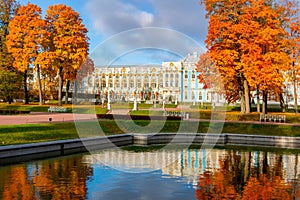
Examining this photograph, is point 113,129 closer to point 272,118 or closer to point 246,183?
point 246,183

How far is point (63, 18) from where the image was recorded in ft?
155

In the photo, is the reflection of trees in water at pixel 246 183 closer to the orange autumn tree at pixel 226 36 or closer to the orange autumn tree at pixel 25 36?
the orange autumn tree at pixel 226 36

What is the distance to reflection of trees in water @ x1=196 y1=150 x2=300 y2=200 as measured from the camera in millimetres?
10648

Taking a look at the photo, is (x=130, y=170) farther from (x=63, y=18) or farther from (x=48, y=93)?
(x=48, y=93)

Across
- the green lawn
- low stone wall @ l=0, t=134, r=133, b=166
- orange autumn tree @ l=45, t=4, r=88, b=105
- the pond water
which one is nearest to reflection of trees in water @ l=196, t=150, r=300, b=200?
the pond water

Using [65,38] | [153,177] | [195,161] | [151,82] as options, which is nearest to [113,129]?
[195,161]

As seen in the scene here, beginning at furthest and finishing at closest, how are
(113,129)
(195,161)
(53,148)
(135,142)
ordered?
(113,129), (135,142), (53,148), (195,161)

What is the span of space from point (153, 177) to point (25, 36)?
38447mm

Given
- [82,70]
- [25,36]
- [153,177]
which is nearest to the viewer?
[153,177]

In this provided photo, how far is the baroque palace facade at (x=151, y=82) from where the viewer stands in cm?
6506

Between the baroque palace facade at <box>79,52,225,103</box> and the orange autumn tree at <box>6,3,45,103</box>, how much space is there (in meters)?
13.9

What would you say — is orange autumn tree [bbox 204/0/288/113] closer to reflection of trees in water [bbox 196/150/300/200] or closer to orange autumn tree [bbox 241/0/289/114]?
orange autumn tree [bbox 241/0/289/114]

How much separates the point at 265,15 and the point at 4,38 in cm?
3438

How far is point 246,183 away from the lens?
40.1 feet
